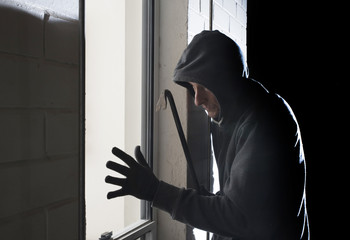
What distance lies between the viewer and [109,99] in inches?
46.3

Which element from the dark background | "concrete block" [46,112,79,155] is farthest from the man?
the dark background

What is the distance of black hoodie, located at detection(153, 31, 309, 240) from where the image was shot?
35.6 inches

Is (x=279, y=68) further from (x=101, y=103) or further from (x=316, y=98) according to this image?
(x=101, y=103)

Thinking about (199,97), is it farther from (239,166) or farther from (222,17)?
(222,17)

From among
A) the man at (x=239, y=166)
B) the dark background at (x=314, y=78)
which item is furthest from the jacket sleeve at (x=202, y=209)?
the dark background at (x=314, y=78)

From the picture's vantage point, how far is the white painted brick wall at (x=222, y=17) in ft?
4.59

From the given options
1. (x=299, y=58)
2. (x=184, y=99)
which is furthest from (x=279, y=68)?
(x=184, y=99)

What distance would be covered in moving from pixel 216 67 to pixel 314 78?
1659 millimetres

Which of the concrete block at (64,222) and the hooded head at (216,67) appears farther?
the hooded head at (216,67)

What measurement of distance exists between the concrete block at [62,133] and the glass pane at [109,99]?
10.4 inches

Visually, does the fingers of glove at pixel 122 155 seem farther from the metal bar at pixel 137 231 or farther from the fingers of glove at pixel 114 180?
the metal bar at pixel 137 231

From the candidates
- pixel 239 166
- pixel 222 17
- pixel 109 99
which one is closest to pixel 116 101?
pixel 109 99

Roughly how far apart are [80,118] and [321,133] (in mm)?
2162

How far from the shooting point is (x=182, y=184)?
1341 mm
